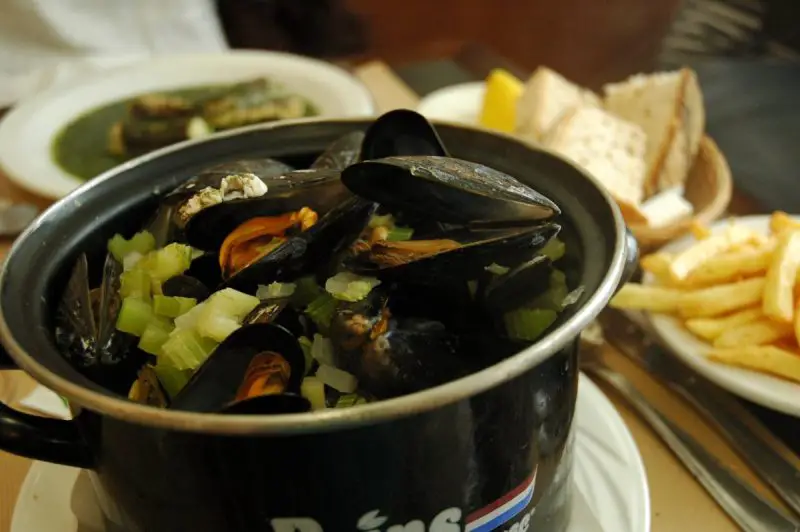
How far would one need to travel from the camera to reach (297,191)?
29.2 inches

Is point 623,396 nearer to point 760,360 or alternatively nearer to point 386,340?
point 760,360

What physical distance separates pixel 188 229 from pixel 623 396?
64 centimetres

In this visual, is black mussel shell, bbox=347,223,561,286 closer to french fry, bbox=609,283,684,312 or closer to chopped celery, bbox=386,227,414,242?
chopped celery, bbox=386,227,414,242

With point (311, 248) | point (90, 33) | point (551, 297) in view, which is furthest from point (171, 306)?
point (90, 33)

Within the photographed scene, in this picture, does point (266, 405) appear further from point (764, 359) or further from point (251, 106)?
point (251, 106)

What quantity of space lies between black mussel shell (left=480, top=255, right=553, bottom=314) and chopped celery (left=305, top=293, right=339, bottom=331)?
0.45ft

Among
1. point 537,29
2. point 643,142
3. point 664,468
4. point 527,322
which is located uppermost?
point 527,322

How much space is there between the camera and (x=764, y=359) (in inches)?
37.5

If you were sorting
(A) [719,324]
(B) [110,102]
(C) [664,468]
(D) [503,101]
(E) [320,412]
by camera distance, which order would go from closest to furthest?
(E) [320,412] < (C) [664,468] < (A) [719,324] < (D) [503,101] < (B) [110,102]

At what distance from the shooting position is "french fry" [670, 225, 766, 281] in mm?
1094

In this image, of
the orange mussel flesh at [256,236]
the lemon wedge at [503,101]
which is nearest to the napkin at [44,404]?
the orange mussel flesh at [256,236]

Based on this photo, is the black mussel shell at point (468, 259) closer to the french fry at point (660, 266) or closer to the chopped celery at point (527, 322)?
the chopped celery at point (527, 322)

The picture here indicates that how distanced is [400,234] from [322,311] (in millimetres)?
143

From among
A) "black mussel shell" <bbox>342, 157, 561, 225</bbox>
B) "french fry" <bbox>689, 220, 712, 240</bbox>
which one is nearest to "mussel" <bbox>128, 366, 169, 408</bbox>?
"black mussel shell" <bbox>342, 157, 561, 225</bbox>
